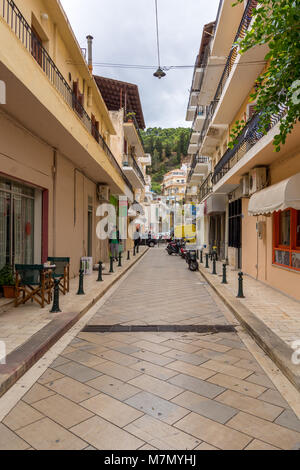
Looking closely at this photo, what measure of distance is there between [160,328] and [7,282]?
3688 mm

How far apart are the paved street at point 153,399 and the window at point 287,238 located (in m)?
3.85

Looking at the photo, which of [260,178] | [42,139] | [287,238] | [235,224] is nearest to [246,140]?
[260,178]

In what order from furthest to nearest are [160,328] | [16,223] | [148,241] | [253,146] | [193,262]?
[148,241] → [193,262] → [253,146] → [16,223] → [160,328]

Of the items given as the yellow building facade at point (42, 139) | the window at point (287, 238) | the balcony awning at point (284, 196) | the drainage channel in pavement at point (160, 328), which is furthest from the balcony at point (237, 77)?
the drainage channel in pavement at point (160, 328)

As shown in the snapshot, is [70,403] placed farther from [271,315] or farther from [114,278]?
[114,278]

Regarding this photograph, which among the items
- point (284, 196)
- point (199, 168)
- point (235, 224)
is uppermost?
point (199, 168)

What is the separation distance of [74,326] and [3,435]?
3530 mm

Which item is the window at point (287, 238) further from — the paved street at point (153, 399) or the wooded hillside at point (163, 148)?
the wooded hillside at point (163, 148)

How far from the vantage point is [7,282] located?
A: 25.0 feet

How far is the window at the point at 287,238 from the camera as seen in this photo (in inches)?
349

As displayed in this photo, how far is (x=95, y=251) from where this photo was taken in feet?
55.5

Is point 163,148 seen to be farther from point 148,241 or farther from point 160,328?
point 160,328

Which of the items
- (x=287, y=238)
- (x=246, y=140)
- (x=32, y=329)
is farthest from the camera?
(x=246, y=140)
